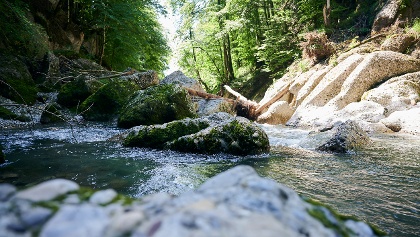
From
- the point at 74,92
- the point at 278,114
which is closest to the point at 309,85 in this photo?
the point at 278,114

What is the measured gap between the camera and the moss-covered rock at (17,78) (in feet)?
31.2

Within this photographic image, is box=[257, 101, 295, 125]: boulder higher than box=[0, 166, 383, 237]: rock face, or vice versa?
box=[0, 166, 383, 237]: rock face

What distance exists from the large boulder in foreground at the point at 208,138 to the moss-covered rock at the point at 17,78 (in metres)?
5.83

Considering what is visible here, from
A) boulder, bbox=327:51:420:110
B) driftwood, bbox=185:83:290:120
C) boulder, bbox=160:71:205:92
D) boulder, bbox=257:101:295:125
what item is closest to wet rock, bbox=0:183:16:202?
boulder, bbox=327:51:420:110

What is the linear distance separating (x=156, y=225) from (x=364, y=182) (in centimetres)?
348

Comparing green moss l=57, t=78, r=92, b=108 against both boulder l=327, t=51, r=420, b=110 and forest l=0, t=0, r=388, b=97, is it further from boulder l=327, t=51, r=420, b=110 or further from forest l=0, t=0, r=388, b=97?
boulder l=327, t=51, r=420, b=110

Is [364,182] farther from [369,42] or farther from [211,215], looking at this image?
[369,42]

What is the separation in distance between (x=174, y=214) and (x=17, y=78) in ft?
41.4

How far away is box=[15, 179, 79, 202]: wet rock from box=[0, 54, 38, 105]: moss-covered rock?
10.0 metres

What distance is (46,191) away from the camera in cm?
101

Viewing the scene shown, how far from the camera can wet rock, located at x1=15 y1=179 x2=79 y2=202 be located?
97cm

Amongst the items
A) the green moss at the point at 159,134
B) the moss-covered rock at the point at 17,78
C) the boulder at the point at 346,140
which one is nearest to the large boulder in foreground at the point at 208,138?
the green moss at the point at 159,134

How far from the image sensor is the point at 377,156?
5180mm

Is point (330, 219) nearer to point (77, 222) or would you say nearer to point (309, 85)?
point (77, 222)
